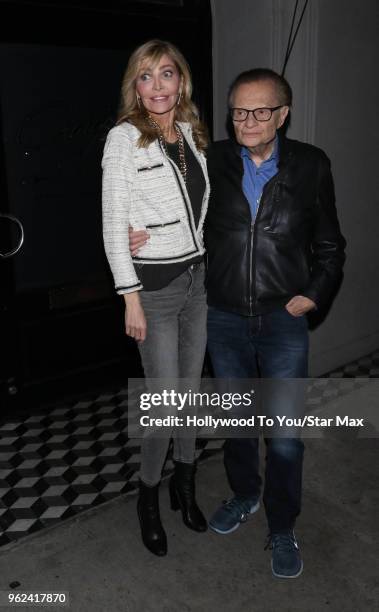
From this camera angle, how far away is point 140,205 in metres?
2.16

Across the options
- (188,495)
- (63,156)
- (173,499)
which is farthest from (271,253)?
(63,156)

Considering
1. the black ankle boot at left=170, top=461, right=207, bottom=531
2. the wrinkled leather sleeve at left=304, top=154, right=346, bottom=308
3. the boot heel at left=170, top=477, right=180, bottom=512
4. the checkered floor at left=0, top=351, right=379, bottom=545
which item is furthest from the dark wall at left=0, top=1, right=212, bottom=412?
the wrinkled leather sleeve at left=304, top=154, right=346, bottom=308

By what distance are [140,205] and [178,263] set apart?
0.24 meters

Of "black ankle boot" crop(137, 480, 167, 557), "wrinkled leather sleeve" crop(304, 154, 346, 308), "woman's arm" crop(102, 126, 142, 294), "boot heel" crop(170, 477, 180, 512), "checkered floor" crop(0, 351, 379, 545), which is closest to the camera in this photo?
"woman's arm" crop(102, 126, 142, 294)

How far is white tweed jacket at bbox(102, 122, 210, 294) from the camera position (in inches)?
82.6

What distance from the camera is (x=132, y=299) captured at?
2.19 metres

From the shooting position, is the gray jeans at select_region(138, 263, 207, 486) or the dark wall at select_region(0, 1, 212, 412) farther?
the dark wall at select_region(0, 1, 212, 412)

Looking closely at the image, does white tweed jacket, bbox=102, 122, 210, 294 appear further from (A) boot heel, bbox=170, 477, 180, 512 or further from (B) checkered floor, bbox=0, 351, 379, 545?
(B) checkered floor, bbox=0, 351, 379, 545

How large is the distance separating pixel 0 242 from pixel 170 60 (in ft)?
5.62

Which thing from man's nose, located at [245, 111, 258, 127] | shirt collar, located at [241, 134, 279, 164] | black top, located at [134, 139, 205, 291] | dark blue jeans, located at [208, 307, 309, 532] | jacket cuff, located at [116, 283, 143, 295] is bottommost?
dark blue jeans, located at [208, 307, 309, 532]

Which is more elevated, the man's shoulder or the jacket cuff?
the man's shoulder

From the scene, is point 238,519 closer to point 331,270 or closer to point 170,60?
point 331,270

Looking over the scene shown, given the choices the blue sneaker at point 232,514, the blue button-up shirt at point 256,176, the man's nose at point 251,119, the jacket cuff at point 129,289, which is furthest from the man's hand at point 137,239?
the blue sneaker at point 232,514

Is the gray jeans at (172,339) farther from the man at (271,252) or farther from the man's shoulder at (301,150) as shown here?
the man's shoulder at (301,150)
